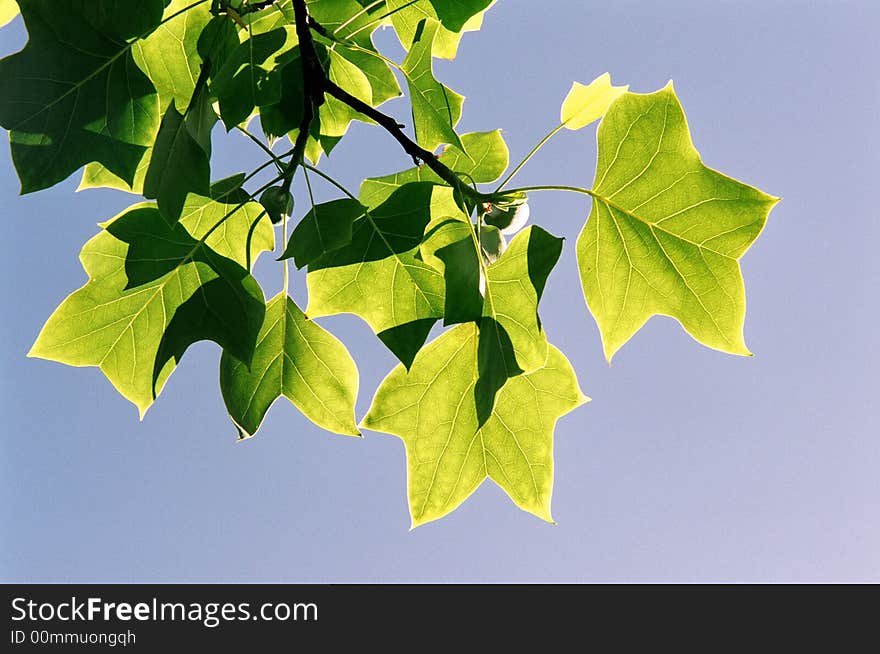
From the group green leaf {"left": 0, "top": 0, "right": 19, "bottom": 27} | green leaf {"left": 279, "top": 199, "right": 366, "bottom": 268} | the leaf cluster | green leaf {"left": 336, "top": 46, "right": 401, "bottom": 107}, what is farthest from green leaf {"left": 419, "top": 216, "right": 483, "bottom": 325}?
green leaf {"left": 0, "top": 0, "right": 19, "bottom": 27}

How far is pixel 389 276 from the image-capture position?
3.40 ft

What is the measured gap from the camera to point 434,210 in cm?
106

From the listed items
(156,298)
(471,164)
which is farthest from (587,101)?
(156,298)

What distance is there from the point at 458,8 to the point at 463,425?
57cm

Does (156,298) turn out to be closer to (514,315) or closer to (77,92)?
(77,92)

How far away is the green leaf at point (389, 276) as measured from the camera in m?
0.98

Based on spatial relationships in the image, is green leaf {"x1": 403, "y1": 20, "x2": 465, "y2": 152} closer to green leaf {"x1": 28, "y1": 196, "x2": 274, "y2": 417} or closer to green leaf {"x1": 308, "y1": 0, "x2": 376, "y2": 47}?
green leaf {"x1": 308, "y1": 0, "x2": 376, "y2": 47}

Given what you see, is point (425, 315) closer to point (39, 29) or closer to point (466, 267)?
point (466, 267)

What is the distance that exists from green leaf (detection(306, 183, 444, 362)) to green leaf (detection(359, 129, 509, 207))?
0.40 feet

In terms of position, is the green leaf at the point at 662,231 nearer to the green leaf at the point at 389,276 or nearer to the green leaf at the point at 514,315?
the green leaf at the point at 514,315

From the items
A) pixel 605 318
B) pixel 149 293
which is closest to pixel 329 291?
pixel 149 293

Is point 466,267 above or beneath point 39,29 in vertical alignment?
beneath

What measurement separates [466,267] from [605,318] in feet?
0.71

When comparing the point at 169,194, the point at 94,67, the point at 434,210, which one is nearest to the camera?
the point at 169,194
